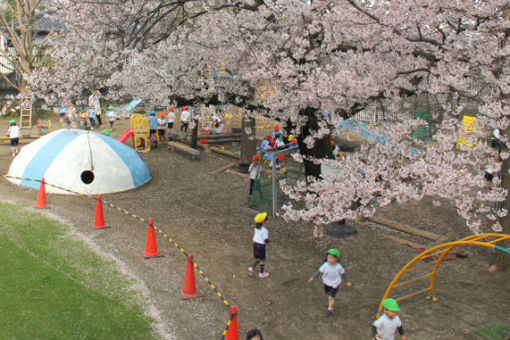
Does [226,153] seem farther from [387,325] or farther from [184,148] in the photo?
[387,325]

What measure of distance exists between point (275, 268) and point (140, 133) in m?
13.3

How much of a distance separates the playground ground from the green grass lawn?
0.50 meters

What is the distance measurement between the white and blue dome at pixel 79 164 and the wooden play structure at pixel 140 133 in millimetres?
4410

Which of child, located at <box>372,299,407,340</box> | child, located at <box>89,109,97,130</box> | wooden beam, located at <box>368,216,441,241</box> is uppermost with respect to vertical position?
child, located at <box>89,109,97,130</box>

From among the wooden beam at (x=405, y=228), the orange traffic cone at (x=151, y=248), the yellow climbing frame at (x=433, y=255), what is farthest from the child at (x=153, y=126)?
the yellow climbing frame at (x=433, y=255)

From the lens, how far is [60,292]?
8570 mm

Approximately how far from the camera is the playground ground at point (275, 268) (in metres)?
8.34

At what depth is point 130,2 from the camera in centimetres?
1303

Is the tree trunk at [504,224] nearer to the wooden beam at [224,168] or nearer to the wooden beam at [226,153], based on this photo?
the wooden beam at [224,168]

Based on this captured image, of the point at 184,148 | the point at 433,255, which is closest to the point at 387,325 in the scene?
the point at 433,255

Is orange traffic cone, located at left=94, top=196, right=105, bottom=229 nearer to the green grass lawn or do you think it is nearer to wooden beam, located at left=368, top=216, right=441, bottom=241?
the green grass lawn

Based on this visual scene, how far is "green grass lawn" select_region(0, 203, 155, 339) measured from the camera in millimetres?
7500

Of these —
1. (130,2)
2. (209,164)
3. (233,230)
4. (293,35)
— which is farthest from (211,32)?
(209,164)

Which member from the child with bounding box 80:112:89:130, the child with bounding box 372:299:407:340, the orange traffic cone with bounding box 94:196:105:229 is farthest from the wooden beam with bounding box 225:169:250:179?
the child with bounding box 372:299:407:340
